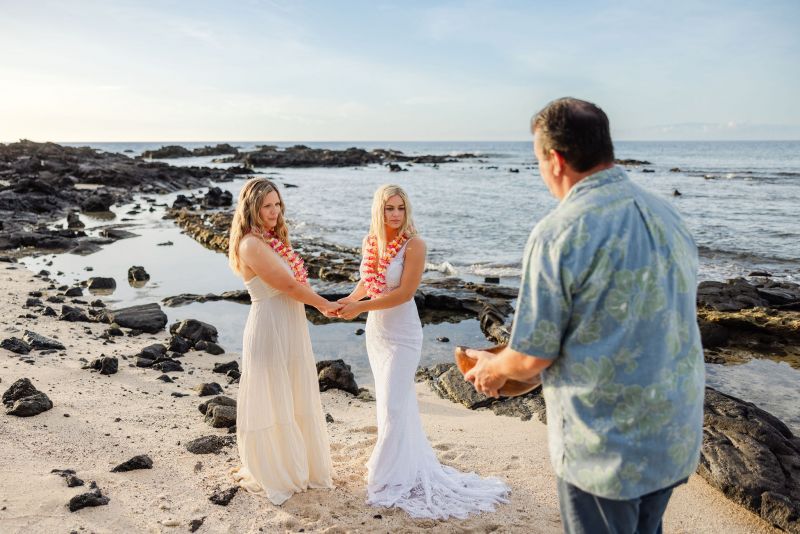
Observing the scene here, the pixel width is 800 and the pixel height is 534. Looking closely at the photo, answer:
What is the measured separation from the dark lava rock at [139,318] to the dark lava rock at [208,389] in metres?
3.56

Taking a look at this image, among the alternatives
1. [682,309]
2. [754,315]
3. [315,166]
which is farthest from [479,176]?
[682,309]

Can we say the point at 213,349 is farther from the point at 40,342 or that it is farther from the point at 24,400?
the point at 24,400

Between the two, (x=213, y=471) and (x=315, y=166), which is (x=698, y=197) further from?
(x=315, y=166)

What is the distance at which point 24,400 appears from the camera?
22.6ft

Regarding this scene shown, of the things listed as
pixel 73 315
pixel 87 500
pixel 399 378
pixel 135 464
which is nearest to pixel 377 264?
pixel 399 378

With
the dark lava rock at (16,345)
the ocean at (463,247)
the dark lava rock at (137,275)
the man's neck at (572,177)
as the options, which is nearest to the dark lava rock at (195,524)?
the man's neck at (572,177)

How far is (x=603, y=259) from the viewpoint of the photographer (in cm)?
235

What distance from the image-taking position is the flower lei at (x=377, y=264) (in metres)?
5.62

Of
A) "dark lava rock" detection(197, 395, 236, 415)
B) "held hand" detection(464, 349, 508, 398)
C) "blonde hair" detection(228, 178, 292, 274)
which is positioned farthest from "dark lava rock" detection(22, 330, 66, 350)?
"held hand" detection(464, 349, 508, 398)

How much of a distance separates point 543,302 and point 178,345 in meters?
8.86

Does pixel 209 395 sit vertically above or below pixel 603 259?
below

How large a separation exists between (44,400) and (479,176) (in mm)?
58198

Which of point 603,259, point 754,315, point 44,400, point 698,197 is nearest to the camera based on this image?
point 603,259

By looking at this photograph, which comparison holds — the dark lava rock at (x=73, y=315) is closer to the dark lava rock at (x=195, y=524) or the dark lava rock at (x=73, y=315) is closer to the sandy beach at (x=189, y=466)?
the sandy beach at (x=189, y=466)
